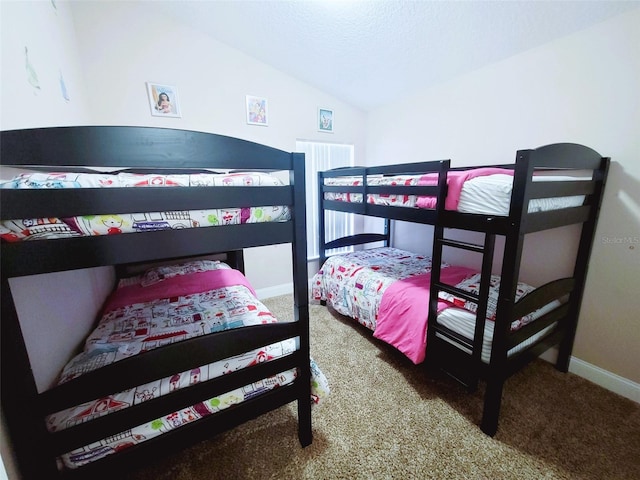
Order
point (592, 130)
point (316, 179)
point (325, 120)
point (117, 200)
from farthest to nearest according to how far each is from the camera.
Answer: point (316, 179), point (325, 120), point (592, 130), point (117, 200)

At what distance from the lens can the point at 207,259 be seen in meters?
2.63

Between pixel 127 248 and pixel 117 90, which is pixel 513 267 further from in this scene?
pixel 117 90

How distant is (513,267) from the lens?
1220 mm

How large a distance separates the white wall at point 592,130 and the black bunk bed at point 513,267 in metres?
0.10

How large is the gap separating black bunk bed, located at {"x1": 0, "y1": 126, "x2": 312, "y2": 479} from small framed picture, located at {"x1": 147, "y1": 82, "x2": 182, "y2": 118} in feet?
5.67

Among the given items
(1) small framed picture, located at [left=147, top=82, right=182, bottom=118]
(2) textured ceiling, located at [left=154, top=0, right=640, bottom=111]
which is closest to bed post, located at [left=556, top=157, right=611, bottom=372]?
(2) textured ceiling, located at [left=154, top=0, right=640, bottom=111]

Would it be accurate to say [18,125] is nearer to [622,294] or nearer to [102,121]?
[102,121]

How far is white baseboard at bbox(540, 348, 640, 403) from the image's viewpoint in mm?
1607

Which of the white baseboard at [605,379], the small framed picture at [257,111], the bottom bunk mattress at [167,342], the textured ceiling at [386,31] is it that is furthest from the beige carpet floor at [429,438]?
the small framed picture at [257,111]

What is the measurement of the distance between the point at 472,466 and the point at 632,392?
1.30 meters

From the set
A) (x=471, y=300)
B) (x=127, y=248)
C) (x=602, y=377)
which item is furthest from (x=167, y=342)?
(x=602, y=377)

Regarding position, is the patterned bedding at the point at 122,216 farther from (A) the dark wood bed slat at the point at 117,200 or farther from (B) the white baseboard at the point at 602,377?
(B) the white baseboard at the point at 602,377

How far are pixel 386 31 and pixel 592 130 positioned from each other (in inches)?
60.2

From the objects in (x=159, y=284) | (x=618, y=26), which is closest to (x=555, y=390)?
(x=618, y=26)
